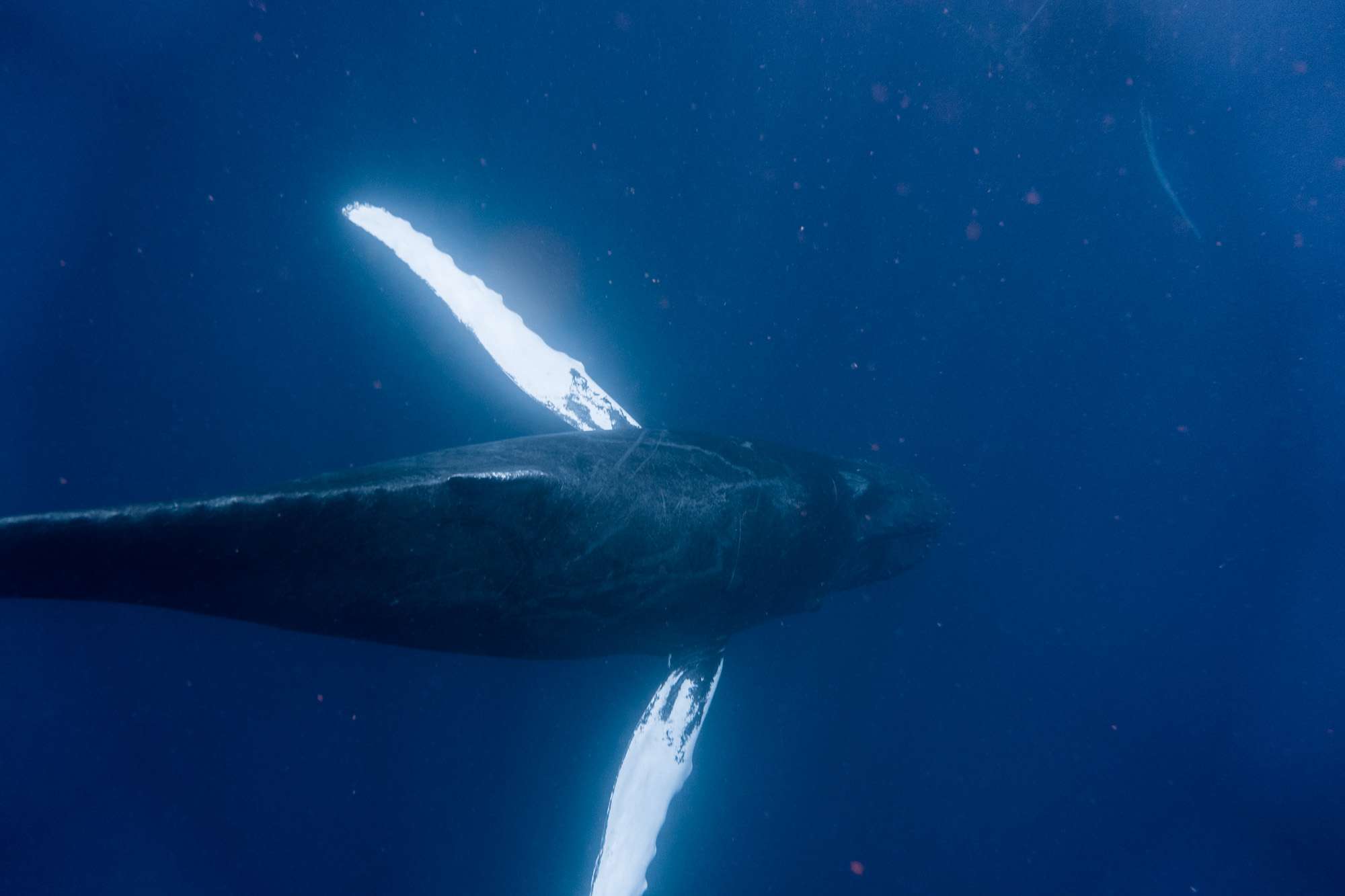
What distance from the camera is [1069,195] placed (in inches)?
322

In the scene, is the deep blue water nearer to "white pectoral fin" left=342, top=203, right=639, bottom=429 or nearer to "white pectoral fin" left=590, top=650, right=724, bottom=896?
"white pectoral fin" left=342, top=203, right=639, bottom=429

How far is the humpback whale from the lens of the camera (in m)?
2.84

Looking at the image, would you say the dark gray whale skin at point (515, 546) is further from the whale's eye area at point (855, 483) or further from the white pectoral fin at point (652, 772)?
the white pectoral fin at point (652, 772)

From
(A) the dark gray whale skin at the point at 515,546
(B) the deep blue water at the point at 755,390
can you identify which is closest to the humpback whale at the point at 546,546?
(A) the dark gray whale skin at the point at 515,546

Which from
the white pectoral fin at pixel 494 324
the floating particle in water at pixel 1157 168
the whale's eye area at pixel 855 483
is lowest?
the white pectoral fin at pixel 494 324

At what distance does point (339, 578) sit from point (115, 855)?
704 cm

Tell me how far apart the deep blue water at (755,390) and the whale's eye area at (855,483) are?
51.0 inches

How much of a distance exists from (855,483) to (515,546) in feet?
14.1

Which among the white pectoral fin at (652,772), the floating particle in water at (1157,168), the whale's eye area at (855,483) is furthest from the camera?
the floating particle in water at (1157,168)

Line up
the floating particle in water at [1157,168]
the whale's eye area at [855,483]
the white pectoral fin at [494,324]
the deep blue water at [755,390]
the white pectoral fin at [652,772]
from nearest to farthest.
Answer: the white pectoral fin at [652,772], the white pectoral fin at [494,324], the deep blue water at [755,390], the whale's eye area at [855,483], the floating particle in water at [1157,168]

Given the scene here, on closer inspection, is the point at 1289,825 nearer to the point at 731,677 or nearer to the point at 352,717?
the point at 731,677

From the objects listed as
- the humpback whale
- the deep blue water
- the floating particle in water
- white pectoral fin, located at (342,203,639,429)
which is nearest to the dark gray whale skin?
the humpback whale

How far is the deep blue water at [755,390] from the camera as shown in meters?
6.57

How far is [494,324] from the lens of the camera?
640cm
